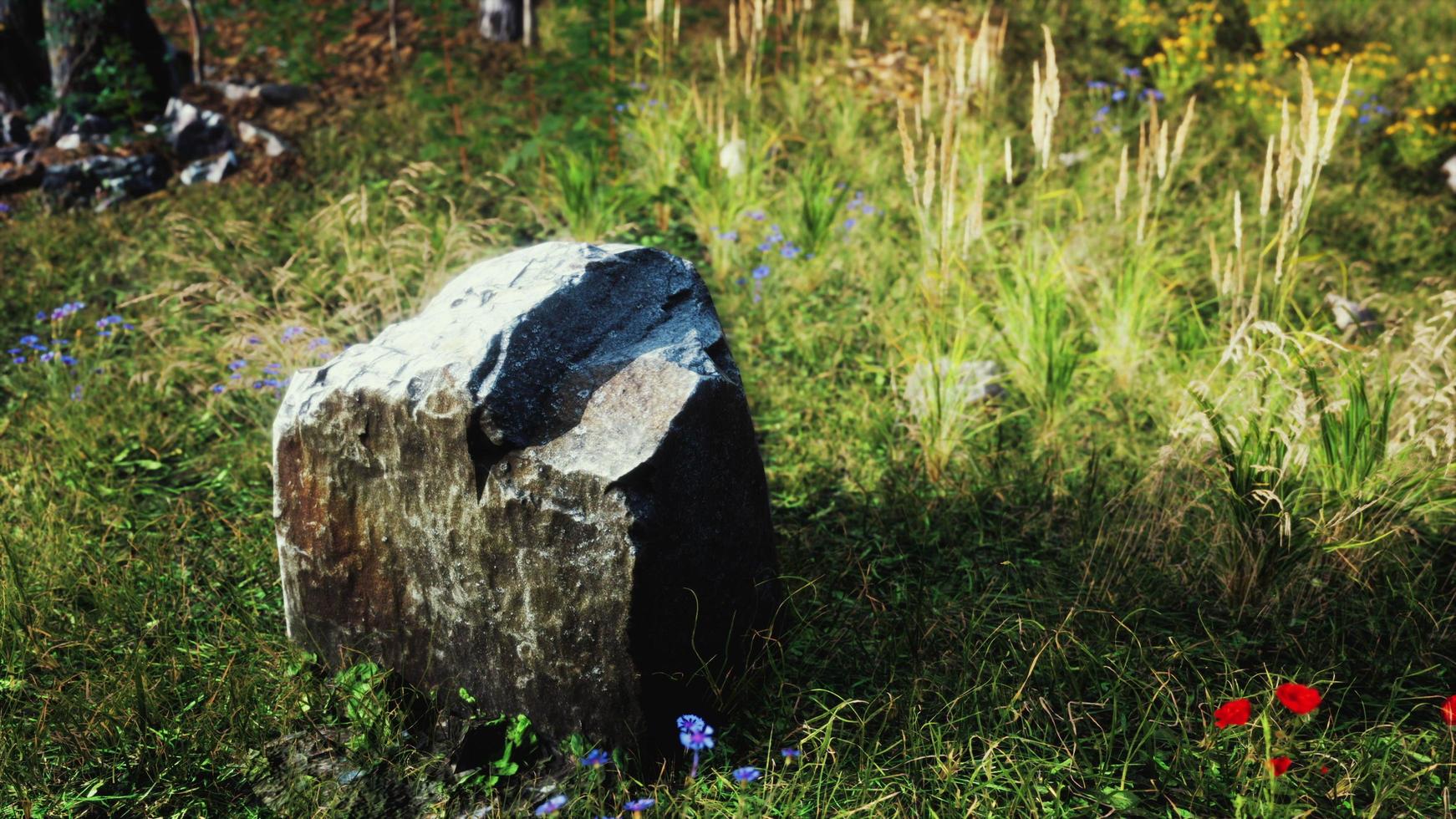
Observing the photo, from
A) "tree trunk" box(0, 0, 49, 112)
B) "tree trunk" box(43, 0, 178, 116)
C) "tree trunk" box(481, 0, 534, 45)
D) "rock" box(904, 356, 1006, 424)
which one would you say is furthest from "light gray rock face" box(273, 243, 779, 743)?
"tree trunk" box(0, 0, 49, 112)

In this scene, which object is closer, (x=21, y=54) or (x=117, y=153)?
(x=117, y=153)

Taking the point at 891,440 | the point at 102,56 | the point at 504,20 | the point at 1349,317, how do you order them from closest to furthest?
the point at 891,440
the point at 1349,317
the point at 102,56
the point at 504,20

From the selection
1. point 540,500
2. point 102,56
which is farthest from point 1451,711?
point 102,56

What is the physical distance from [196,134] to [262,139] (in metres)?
0.38

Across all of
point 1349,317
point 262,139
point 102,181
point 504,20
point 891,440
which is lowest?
point 891,440

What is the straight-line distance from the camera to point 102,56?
6.21 meters

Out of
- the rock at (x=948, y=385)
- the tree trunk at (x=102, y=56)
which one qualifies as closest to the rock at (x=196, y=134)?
the tree trunk at (x=102, y=56)

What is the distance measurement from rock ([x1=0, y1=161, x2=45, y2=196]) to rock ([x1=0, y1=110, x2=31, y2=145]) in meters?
0.53

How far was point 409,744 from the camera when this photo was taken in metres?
2.56

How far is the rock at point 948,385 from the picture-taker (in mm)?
3482

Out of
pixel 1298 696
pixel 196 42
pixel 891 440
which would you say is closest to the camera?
pixel 1298 696

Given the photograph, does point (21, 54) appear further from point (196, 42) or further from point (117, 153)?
point (117, 153)

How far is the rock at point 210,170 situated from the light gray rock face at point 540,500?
13.2 feet

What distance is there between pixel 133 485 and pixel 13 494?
1.18ft
